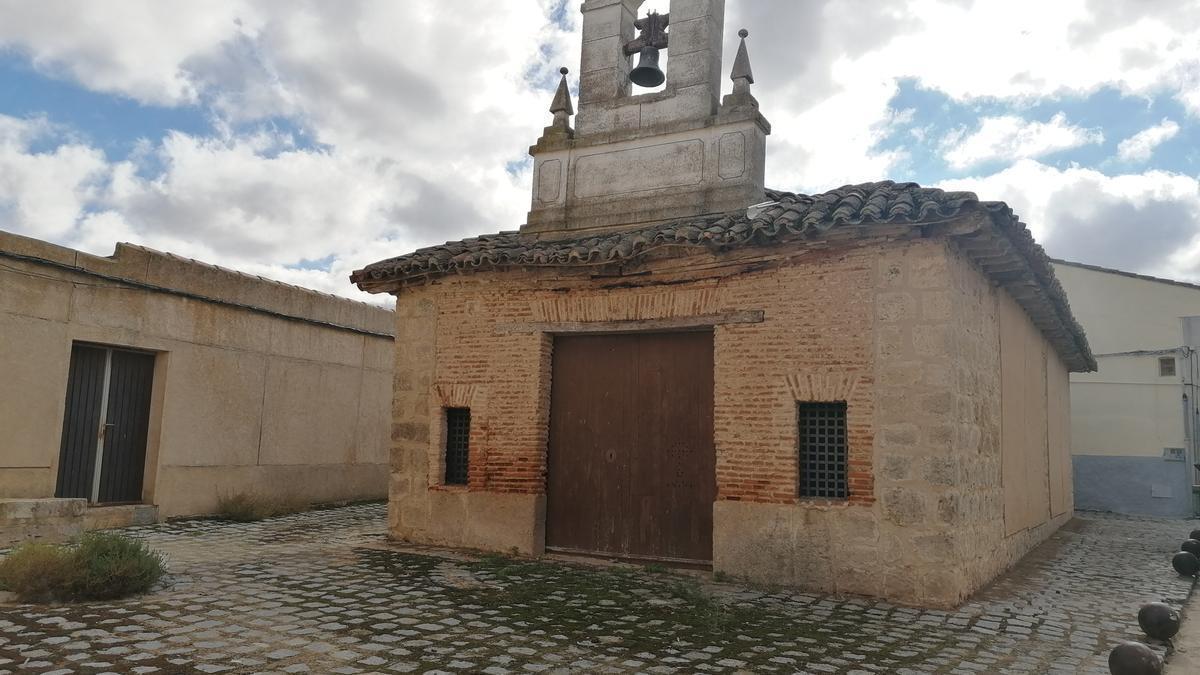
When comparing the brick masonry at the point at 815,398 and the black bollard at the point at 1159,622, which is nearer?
the black bollard at the point at 1159,622

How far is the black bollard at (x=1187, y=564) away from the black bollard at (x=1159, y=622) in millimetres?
3269

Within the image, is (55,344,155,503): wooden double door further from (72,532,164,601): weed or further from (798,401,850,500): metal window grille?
(798,401,850,500): metal window grille

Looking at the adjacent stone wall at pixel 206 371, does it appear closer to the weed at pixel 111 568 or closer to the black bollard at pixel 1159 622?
the weed at pixel 111 568

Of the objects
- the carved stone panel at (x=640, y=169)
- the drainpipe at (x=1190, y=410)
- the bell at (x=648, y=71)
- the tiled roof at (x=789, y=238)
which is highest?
the bell at (x=648, y=71)

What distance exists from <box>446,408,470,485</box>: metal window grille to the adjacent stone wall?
3953 mm

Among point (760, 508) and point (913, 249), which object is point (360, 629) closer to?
point (760, 508)

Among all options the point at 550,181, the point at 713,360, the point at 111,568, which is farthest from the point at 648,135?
the point at 111,568

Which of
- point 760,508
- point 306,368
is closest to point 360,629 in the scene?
point 760,508

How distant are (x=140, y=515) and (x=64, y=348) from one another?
2226 mm

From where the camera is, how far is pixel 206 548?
8.30 meters

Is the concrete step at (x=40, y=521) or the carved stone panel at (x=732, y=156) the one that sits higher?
the carved stone panel at (x=732, y=156)

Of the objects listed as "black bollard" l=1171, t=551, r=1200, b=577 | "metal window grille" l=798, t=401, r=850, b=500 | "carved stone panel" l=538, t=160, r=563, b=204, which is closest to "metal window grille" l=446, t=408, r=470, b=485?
"carved stone panel" l=538, t=160, r=563, b=204

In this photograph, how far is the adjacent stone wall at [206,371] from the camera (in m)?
8.70

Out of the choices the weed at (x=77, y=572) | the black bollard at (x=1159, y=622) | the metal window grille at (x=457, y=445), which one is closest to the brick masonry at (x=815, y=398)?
the metal window grille at (x=457, y=445)
